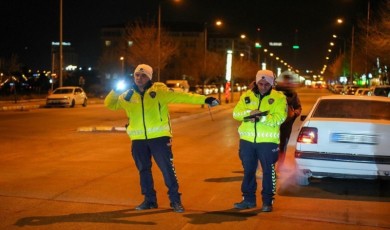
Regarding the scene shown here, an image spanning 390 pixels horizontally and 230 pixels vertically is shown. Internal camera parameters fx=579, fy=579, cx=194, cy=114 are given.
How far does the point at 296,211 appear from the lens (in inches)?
292

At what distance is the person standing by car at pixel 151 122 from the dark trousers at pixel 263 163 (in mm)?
746

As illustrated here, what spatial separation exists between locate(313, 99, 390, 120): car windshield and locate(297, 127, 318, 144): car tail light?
0.80 m

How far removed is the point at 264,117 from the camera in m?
7.12

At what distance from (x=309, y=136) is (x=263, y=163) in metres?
1.75

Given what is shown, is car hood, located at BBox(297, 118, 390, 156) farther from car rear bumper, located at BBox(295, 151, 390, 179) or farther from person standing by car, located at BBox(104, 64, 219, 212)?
person standing by car, located at BBox(104, 64, 219, 212)

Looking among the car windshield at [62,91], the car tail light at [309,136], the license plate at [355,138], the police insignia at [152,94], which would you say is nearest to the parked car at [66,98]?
the car windshield at [62,91]

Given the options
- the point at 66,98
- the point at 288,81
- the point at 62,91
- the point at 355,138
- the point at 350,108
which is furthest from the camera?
the point at 62,91

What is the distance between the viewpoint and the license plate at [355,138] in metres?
8.45

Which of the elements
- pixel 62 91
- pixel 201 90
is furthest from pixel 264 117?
pixel 201 90

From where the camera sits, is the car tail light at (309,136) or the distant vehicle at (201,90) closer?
the car tail light at (309,136)

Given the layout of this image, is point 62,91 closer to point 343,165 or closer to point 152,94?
point 343,165

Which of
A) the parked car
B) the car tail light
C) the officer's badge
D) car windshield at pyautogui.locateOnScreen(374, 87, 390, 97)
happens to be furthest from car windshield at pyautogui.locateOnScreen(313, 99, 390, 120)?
the parked car

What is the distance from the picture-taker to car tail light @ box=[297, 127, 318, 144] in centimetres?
871

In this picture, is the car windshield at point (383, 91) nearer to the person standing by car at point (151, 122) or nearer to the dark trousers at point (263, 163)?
the dark trousers at point (263, 163)
